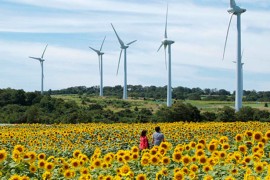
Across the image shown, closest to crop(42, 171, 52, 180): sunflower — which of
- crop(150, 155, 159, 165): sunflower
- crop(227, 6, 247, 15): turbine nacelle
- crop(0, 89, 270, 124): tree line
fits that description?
crop(150, 155, 159, 165): sunflower

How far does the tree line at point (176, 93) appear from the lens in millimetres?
131000

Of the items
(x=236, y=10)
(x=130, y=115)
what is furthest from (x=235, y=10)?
(x=130, y=115)

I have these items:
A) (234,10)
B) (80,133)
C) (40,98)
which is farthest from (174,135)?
(40,98)

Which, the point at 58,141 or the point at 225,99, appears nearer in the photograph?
the point at 58,141

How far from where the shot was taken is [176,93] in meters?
144

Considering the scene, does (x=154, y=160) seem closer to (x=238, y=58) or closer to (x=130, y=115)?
(x=238, y=58)

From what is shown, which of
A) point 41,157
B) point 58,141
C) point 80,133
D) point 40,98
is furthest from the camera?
point 40,98

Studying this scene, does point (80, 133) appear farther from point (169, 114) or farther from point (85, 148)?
point (169, 114)

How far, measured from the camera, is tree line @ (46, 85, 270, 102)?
5157 inches

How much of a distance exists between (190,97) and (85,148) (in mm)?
109316

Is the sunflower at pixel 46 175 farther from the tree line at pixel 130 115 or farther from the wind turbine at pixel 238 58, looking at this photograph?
the wind turbine at pixel 238 58

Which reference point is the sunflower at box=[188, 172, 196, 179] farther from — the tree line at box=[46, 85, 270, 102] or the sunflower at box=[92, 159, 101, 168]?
the tree line at box=[46, 85, 270, 102]

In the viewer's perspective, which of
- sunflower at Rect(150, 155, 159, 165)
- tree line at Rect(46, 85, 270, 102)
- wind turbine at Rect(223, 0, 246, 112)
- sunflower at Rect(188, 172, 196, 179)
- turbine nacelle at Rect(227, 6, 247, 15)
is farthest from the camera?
tree line at Rect(46, 85, 270, 102)

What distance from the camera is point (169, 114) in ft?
152
